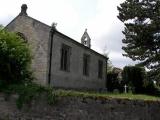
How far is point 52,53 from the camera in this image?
27.9 metres

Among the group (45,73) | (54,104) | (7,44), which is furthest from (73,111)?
(45,73)

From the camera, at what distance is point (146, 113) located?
20703 millimetres

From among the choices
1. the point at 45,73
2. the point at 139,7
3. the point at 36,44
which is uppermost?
the point at 139,7

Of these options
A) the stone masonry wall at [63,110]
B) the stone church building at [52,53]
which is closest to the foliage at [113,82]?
the stone church building at [52,53]

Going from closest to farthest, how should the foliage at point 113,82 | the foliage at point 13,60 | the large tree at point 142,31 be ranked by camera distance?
the foliage at point 13,60
the large tree at point 142,31
the foliage at point 113,82

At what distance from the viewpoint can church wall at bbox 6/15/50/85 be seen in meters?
27.1

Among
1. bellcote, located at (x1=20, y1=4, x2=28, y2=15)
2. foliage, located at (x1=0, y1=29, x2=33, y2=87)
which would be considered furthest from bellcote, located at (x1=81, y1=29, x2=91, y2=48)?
foliage, located at (x1=0, y1=29, x2=33, y2=87)

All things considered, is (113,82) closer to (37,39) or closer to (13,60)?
(37,39)

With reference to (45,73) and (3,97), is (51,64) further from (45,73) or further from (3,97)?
(3,97)

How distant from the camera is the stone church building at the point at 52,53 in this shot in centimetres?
2736

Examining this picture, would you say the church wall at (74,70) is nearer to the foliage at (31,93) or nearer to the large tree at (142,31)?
the large tree at (142,31)

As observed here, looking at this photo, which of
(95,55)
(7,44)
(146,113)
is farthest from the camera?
(95,55)

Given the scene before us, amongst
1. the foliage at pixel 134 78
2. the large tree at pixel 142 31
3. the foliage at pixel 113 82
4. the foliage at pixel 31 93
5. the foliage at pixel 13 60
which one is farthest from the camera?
the foliage at pixel 113 82

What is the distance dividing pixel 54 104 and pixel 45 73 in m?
10.1
